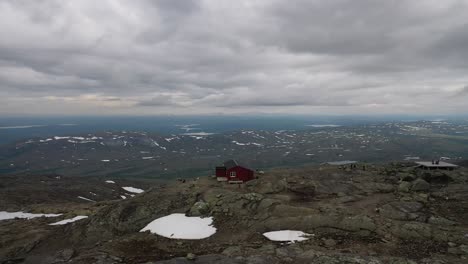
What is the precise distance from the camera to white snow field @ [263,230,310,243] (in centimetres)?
2983

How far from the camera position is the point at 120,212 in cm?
4494

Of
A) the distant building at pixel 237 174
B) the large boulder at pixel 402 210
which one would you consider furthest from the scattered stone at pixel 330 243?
the distant building at pixel 237 174

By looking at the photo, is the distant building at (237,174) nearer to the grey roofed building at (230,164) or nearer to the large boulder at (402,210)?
the grey roofed building at (230,164)

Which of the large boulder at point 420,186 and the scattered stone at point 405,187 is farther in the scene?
the large boulder at point 420,186

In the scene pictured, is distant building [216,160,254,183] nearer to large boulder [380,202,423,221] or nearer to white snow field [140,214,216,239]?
white snow field [140,214,216,239]

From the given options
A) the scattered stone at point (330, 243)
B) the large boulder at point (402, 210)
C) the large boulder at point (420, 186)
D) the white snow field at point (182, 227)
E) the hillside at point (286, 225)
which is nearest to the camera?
the hillside at point (286, 225)

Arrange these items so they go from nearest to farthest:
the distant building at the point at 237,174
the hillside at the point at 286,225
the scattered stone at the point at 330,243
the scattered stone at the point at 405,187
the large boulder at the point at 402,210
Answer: the hillside at the point at 286,225
the scattered stone at the point at 330,243
the large boulder at the point at 402,210
the scattered stone at the point at 405,187
the distant building at the point at 237,174

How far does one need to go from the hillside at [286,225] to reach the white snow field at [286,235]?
732mm

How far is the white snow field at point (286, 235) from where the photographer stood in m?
29.8

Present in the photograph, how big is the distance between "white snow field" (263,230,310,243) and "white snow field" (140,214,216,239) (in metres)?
7.12

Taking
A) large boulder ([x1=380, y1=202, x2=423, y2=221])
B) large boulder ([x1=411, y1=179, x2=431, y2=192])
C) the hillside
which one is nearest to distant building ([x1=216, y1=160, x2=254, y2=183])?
the hillside

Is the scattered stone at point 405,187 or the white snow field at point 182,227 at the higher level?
the scattered stone at point 405,187

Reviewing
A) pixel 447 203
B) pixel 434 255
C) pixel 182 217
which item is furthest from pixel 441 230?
pixel 182 217

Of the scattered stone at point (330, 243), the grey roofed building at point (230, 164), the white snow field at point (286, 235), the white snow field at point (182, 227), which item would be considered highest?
the grey roofed building at point (230, 164)
